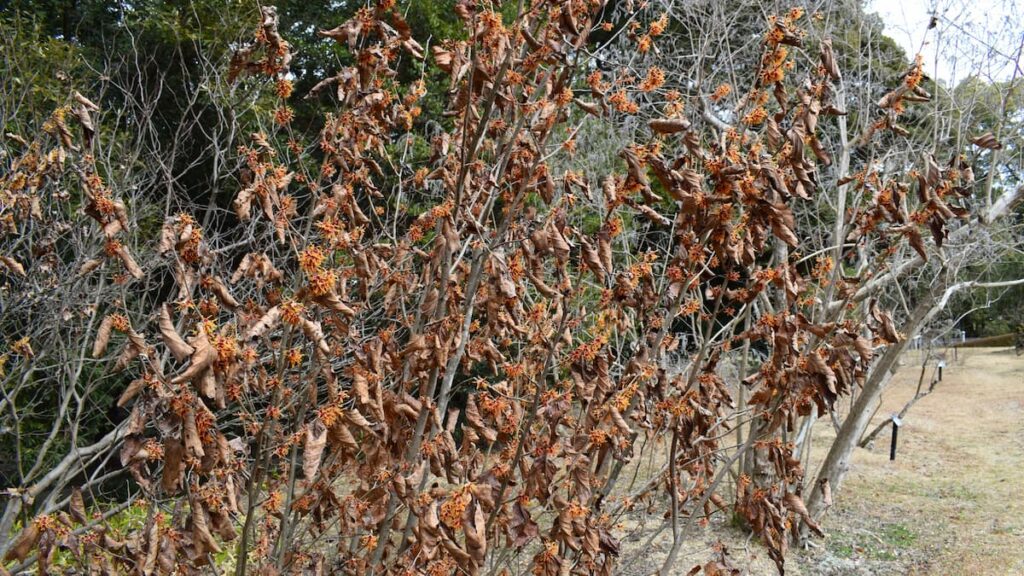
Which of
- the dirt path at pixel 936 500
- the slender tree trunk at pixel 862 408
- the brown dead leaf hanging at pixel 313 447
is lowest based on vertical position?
the dirt path at pixel 936 500

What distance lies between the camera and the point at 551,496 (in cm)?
194

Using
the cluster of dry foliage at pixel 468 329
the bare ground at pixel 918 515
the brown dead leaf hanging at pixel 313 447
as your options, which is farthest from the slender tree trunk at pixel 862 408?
the brown dead leaf hanging at pixel 313 447

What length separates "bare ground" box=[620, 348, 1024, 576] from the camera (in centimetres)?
543

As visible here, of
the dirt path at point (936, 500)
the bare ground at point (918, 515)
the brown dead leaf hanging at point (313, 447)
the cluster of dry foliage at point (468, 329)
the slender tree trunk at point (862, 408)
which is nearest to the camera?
the brown dead leaf hanging at point (313, 447)

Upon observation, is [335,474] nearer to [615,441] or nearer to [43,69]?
[615,441]

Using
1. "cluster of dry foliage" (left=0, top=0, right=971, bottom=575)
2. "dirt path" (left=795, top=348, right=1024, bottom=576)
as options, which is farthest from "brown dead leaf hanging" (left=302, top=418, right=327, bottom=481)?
"dirt path" (left=795, top=348, right=1024, bottom=576)

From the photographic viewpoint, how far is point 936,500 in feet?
23.8

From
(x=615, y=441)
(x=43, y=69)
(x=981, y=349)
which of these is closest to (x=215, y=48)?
(x=43, y=69)

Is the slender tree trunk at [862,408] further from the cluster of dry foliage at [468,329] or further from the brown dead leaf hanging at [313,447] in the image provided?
the brown dead leaf hanging at [313,447]

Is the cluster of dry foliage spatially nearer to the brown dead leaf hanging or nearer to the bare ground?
the brown dead leaf hanging

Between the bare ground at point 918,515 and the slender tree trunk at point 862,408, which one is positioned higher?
the slender tree trunk at point 862,408

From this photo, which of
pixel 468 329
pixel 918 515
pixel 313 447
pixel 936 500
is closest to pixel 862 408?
pixel 918 515

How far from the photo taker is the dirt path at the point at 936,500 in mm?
5598

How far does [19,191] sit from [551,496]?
2.86 meters
